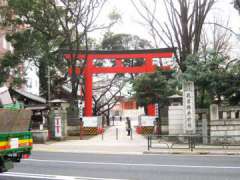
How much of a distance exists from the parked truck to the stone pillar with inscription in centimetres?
1459

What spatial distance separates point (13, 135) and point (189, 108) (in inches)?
612

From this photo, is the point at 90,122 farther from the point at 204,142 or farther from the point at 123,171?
the point at 123,171

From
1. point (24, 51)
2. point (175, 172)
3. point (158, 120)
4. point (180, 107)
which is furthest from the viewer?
point (24, 51)

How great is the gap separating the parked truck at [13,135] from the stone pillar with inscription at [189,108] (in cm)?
1459

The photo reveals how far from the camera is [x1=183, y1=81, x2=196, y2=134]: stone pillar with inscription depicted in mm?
23578

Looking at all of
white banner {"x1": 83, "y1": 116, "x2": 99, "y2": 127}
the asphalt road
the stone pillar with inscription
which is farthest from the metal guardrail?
white banner {"x1": 83, "y1": 116, "x2": 99, "y2": 127}

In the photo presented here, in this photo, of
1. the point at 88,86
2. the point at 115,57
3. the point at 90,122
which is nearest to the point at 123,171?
the point at 90,122

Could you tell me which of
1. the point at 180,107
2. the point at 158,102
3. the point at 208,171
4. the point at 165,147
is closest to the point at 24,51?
the point at 158,102

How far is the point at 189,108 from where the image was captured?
23688 millimetres

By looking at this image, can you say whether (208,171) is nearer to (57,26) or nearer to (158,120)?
(158,120)

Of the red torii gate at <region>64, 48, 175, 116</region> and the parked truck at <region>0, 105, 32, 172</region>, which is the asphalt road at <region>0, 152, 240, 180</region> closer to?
the parked truck at <region>0, 105, 32, 172</region>

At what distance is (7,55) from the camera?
3897 centimetres

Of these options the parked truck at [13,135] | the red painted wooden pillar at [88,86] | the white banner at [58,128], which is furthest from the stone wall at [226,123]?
the red painted wooden pillar at [88,86]

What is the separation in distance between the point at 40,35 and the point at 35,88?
19363mm
